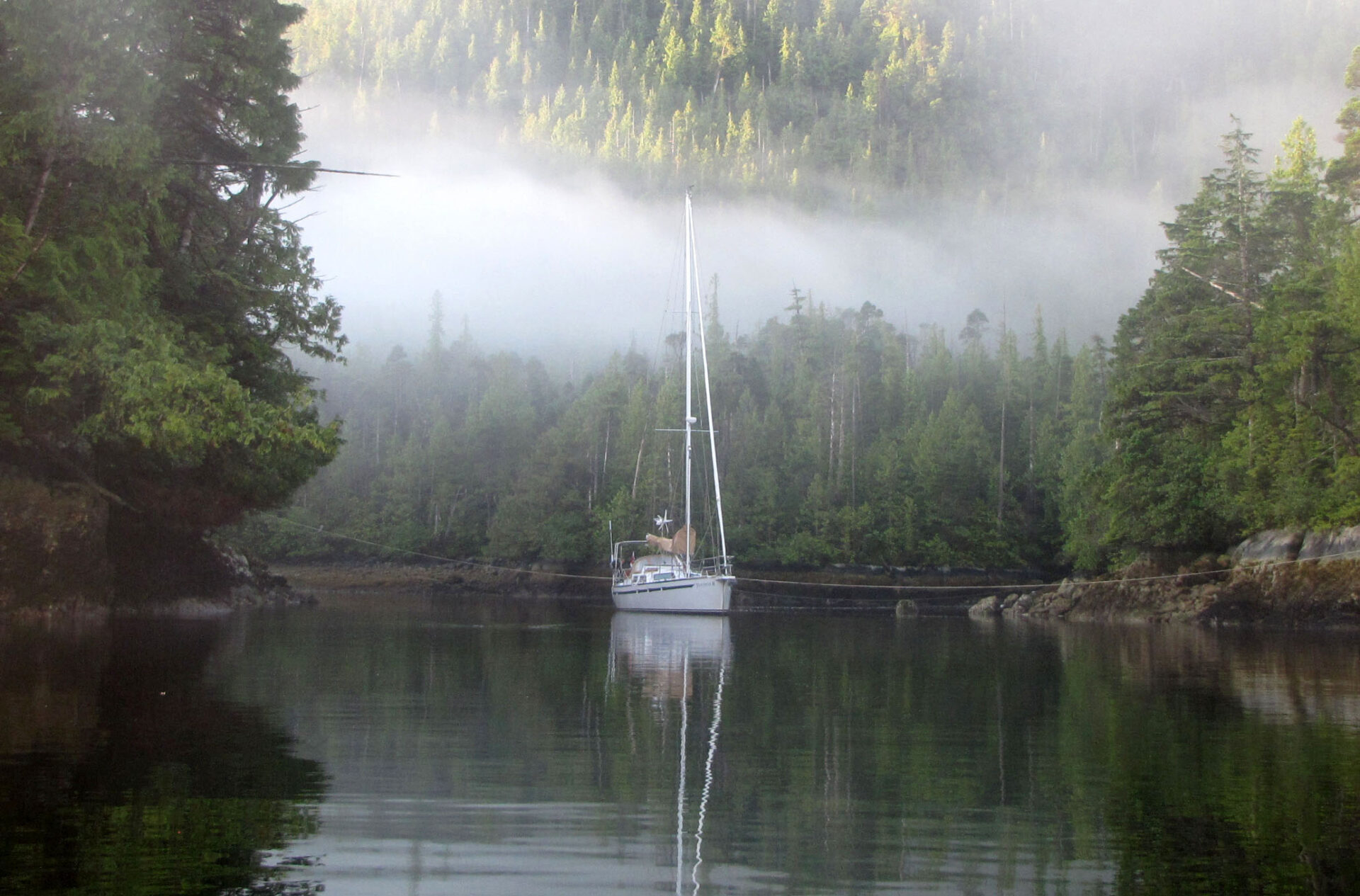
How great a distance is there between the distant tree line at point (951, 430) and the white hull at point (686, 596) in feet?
47.6

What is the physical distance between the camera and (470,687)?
47.8 feet

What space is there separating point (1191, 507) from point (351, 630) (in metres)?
33.7

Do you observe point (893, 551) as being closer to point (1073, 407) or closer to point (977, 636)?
point (1073, 407)

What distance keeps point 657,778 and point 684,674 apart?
29.7 feet

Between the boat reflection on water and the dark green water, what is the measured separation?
58 mm

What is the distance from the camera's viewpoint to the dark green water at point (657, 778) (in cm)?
581

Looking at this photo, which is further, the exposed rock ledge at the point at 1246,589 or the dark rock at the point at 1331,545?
the dark rock at the point at 1331,545

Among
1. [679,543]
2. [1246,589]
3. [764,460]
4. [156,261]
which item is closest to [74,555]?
[156,261]

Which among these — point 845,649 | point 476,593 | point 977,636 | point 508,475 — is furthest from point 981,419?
point 845,649

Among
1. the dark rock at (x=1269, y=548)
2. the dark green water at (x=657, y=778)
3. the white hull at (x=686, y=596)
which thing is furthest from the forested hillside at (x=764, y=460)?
the dark green water at (x=657, y=778)

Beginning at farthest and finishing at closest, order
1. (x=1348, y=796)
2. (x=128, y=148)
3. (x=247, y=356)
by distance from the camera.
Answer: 1. (x=247, y=356)
2. (x=128, y=148)
3. (x=1348, y=796)

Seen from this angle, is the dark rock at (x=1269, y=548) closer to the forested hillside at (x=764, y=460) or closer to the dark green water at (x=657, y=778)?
the dark green water at (x=657, y=778)

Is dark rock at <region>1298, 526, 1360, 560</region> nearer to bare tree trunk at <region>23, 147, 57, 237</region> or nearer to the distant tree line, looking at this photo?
the distant tree line

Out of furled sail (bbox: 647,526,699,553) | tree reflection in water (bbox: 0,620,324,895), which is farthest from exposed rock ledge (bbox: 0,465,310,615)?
furled sail (bbox: 647,526,699,553)
